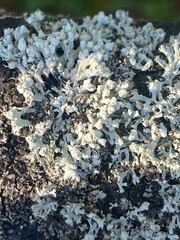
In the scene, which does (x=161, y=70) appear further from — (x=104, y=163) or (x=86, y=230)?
(x=86, y=230)

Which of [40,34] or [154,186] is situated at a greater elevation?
[40,34]

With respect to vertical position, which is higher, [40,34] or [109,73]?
[40,34]

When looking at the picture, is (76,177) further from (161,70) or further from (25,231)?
(161,70)

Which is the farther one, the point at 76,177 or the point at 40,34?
the point at 40,34

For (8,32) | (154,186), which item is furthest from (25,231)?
(8,32)

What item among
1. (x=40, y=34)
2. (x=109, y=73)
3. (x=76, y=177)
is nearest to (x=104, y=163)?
(x=76, y=177)

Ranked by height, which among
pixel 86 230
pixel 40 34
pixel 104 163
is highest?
pixel 40 34
